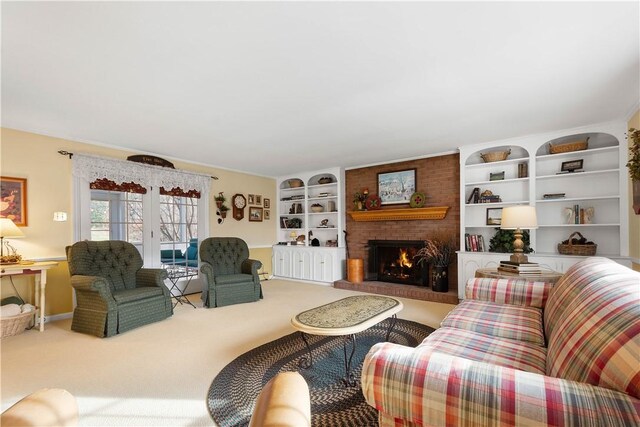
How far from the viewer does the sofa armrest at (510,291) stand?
7.74ft

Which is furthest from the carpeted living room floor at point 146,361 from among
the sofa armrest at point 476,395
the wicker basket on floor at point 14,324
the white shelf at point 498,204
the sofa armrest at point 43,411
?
the white shelf at point 498,204

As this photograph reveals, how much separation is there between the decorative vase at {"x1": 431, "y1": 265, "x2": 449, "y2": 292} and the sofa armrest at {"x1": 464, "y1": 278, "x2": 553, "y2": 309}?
217cm

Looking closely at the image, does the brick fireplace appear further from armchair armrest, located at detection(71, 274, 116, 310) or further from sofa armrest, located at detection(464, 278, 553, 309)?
armchair armrest, located at detection(71, 274, 116, 310)

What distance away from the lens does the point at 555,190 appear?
4.19 metres

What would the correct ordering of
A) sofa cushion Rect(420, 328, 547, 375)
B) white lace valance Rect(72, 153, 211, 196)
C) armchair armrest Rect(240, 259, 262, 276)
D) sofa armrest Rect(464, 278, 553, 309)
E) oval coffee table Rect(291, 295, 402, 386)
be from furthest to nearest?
armchair armrest Rect(240, 259, 262, 276) < white lace valance Rect(72, 153, 211, 196) < sofa armrest Rect(464, 278, 553, 309) < oval coffee table Rect(291, 295, 402, 386) < sofa cushion Rect(420, 328, 547, 375)

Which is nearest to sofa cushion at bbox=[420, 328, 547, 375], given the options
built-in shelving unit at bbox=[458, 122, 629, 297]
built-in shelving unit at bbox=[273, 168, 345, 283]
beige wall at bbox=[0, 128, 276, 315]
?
built-in shelving unit at bbox=[458, 122, 629, 297]

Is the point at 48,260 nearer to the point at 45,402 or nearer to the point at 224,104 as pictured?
the point at 224,104

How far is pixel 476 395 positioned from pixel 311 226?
5.90m

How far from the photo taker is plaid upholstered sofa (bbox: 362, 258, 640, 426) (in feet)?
2.86

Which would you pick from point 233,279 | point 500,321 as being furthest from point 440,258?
point 233,279

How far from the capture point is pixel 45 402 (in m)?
0.83

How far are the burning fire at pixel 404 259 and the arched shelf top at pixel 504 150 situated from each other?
6.00ft

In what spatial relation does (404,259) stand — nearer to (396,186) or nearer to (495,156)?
(396,186)

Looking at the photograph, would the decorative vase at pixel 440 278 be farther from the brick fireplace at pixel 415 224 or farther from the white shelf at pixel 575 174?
the white shelf at pixel 575 174
